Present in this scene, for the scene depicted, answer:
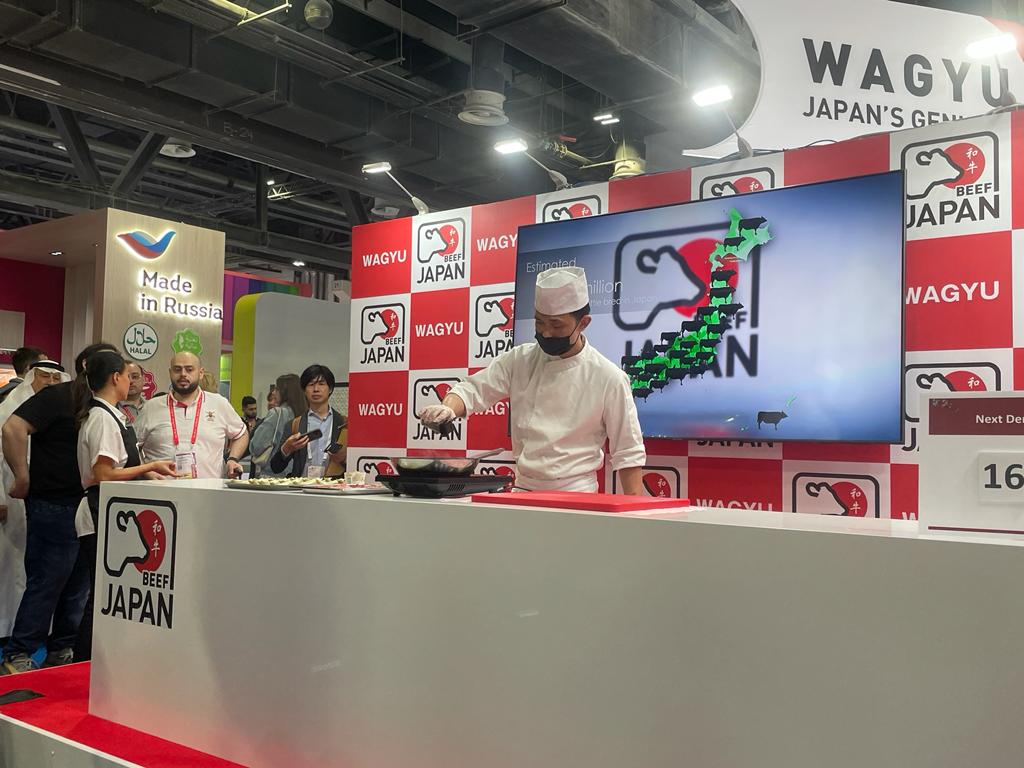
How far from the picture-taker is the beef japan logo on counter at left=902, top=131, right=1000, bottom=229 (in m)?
3.15

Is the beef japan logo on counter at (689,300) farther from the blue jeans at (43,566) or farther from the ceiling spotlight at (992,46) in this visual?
the blue jeans at (43,566)

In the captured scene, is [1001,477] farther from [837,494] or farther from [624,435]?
[837,494]

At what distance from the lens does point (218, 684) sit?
6.89 ft

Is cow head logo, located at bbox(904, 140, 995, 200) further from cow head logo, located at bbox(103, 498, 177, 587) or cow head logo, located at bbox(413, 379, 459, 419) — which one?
cow head logo, located at bbox(103, 498, 177, 587)

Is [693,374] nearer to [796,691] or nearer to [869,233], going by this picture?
[869,233]

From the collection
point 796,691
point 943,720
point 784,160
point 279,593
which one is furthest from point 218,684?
point 784,160

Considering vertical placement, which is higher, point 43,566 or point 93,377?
point 93,377

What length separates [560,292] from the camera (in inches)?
108

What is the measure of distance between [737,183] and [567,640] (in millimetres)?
2711

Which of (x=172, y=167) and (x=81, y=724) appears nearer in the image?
(x=81, y=724)

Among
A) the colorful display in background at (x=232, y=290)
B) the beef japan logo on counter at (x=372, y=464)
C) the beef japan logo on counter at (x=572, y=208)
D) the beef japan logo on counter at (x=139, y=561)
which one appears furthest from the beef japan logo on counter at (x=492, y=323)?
the colorful display in background at (x=232, y=290)

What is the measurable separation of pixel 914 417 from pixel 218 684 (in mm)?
2529

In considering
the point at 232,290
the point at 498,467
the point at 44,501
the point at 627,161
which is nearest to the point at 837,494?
the point at 498,467

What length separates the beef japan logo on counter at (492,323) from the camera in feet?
14.5
